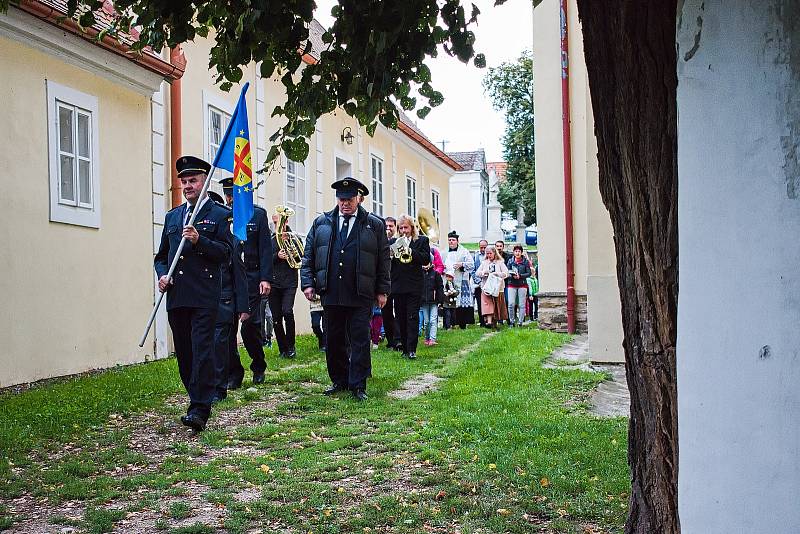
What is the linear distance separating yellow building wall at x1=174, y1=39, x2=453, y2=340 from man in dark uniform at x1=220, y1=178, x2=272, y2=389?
764 mm

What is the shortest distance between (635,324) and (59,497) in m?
3.53

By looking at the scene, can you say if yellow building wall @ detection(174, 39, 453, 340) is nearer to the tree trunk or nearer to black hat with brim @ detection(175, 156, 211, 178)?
black hat with brim @ detection(175, 156, 211, 178)

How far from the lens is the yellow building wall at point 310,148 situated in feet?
49.5

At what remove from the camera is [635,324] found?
145 inches

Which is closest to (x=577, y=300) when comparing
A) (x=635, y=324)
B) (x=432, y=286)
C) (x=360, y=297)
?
(x=432, y=286)

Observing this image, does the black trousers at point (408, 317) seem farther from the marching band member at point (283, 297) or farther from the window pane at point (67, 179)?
the window pane at point (67, 179)

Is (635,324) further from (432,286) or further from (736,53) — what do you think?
(432,286)

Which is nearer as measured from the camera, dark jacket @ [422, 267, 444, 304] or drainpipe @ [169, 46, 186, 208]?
drainpipe @ [169, 46, 186, 208]

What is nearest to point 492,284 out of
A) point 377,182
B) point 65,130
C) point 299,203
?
point 299,203

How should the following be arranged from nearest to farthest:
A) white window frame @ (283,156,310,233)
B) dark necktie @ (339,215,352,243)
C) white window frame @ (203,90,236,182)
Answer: dark necktie @ (339,215,352,243) < white window frame @ (203,90,236,182) < white window frame @ (283,156,310,233)

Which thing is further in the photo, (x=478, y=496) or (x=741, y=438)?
(x=478, y=496)

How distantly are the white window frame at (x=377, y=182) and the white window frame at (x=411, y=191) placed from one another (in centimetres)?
298

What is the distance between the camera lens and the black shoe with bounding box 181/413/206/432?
735 cm

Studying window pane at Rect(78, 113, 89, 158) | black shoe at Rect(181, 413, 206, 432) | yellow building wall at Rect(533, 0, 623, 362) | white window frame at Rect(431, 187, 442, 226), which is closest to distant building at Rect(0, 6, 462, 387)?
window pane at Rect(78, 113, 89, 158)
